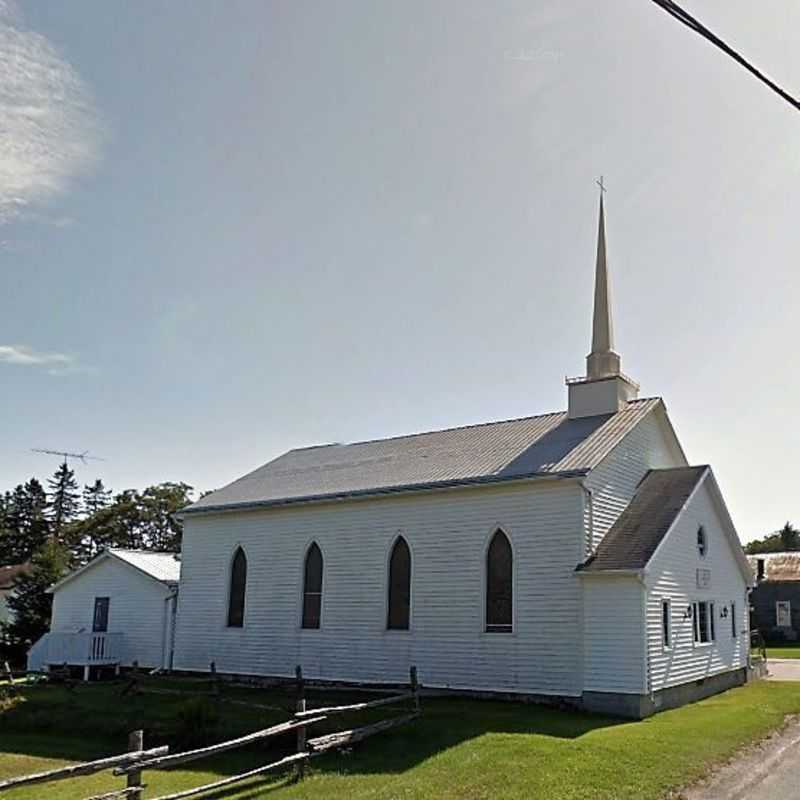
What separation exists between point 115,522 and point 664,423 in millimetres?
49863

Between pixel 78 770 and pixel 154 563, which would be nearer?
pixel 78 770

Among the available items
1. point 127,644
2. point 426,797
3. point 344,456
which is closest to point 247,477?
point 344,456

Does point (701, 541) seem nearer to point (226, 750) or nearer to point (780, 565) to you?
point (226, 750)

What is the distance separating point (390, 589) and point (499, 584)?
359 centimetres

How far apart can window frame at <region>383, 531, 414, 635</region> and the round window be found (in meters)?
8.21

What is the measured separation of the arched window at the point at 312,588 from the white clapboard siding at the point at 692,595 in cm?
1013

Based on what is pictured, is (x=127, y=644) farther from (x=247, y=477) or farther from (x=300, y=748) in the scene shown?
(x=300, y=748)

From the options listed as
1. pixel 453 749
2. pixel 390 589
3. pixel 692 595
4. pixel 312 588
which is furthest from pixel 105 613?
pixel 692 595

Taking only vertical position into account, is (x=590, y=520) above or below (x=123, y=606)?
above

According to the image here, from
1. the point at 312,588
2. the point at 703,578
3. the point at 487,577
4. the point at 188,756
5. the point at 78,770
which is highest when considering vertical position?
the point at 703,578

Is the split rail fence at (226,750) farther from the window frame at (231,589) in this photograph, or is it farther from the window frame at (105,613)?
the window frame at (105,613)

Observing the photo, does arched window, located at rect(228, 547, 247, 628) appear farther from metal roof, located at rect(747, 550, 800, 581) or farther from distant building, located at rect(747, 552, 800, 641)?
metal roof, located at rect(747, 550, 800, 581)

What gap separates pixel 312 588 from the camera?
86.0 feet

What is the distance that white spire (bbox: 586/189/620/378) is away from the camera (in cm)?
2623
